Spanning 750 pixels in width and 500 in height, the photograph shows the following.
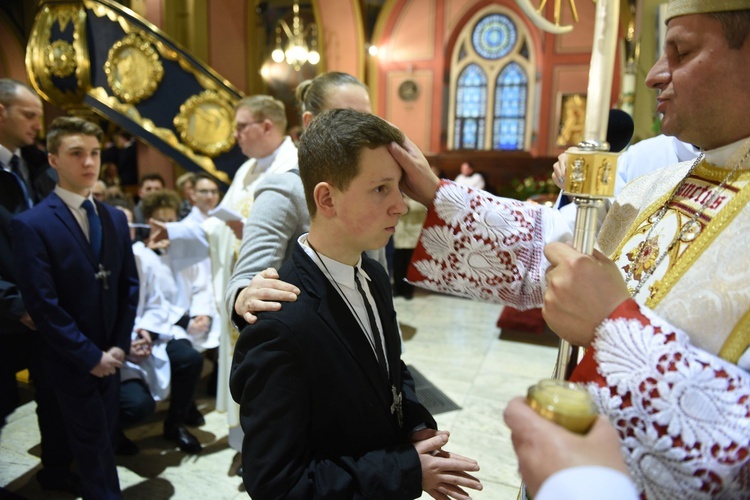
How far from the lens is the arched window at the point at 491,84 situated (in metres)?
12.4

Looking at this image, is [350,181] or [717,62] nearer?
[717,62]

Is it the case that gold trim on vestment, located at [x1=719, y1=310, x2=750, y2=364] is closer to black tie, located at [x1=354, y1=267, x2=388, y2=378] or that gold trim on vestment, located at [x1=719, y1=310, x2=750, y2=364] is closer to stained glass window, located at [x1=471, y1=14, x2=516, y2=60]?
black tie, located at [x1=354, y1=267, x2=388, y2=378]

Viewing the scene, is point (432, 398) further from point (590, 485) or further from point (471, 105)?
point (471, 105)

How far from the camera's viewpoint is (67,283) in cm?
244

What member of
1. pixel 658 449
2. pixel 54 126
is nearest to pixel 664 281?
pixel 658 449

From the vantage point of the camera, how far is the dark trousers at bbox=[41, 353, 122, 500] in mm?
2410

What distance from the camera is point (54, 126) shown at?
8.54 feet

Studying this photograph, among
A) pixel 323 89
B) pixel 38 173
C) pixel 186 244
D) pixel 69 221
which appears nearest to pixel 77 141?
pixel 69 221

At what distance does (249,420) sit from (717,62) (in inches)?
44.4

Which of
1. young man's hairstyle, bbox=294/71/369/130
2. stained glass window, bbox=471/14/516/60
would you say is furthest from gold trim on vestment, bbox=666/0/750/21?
stained glass window, bbox=471/14/516/60

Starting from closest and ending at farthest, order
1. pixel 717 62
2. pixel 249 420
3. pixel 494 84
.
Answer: pixel 717 62 < pixel 249 420 < pixel 494 84

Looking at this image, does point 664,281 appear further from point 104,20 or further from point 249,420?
point 104,20

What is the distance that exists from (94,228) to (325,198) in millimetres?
1796

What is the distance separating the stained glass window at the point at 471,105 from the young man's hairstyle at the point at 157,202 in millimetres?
9944
